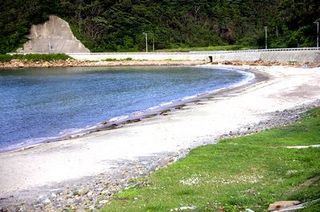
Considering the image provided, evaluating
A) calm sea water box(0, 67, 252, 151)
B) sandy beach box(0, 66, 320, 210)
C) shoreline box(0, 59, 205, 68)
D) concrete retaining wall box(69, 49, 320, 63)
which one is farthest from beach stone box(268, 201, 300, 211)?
shoreline box(0, 59, 205, 68)

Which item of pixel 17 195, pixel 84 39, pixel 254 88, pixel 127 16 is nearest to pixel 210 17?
pixel 127 16

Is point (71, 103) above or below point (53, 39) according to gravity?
below

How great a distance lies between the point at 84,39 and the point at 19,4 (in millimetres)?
30679

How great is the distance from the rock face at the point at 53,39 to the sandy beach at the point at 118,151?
394 feet

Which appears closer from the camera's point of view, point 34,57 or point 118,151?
point 118,151

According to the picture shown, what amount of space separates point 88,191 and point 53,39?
150m

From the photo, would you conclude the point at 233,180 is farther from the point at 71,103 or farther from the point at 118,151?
the point at 71,103

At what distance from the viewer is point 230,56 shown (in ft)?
392

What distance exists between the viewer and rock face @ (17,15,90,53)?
16050 cm

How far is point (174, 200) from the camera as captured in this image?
49.4 ft

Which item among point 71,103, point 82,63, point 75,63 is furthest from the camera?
point 75,63

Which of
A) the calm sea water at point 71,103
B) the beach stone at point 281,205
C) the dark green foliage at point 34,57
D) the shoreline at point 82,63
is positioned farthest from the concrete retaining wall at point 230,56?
the beach stone at point 281,205

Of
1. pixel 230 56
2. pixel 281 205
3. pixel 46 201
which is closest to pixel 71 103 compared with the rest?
pixel 46 201

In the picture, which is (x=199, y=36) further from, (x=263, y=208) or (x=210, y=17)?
(x=263, y=208)
